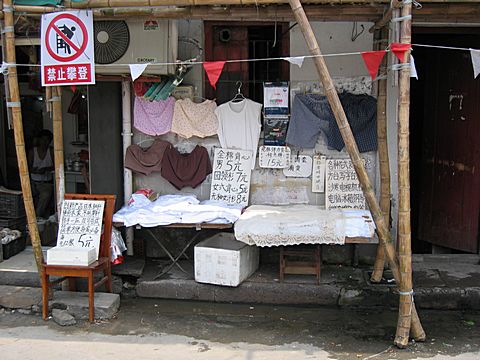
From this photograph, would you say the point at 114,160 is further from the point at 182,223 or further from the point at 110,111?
→ the point at 182,223

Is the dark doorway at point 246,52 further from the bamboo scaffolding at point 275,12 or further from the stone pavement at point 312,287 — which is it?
the stone pavement at point 312,287

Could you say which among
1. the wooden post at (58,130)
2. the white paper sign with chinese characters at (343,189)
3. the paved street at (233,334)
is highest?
the wooden post at (58,130)

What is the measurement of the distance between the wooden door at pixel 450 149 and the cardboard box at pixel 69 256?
5737 millimetres

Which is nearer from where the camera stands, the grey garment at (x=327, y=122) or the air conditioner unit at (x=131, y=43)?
the air conditioner unit at (x=131, y=43)

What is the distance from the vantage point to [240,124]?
780cm

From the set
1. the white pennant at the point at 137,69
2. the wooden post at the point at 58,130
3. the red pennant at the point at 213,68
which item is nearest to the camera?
the red pennant at the point at 213,68

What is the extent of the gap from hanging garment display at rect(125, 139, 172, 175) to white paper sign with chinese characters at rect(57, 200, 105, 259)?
3.79 ft

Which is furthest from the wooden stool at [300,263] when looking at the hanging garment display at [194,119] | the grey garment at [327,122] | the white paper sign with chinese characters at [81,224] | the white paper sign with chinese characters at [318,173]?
the white paper sign with chinese characters at [81,224]

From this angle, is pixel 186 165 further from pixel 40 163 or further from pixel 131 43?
pixel 40 163

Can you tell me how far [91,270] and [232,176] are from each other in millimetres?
2531

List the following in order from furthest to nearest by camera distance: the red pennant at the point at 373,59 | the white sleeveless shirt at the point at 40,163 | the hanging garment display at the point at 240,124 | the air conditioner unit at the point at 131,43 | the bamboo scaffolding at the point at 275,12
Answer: the white sleeveless shirt at the point at 40,163
the hanging garment display at the point at 240,124
the air conditioner unit at the point at 131,43
the bamboo scaffolding at the point at 275,12
the red pennant at the point at 373,59

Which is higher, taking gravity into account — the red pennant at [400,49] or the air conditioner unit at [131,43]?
the air conditioner unit at [131,43]

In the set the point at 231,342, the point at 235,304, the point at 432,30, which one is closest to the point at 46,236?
the point at 235,304

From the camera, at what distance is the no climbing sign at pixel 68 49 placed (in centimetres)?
659
